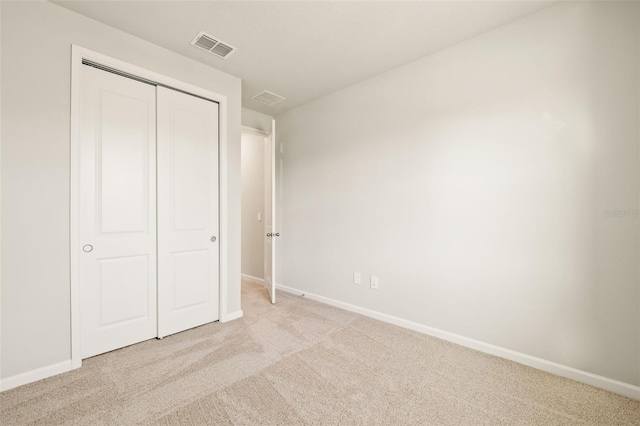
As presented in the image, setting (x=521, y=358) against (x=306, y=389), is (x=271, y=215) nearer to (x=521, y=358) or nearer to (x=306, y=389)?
(x=306, y=389)

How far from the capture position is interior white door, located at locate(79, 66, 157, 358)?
218cm

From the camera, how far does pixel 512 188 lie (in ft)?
7.21

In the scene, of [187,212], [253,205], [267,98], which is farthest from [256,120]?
[187,212]

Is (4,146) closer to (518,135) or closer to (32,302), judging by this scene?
(32,302)

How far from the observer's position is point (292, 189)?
159 inches

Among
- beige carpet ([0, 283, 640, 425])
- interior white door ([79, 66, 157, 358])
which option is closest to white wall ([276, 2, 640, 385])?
beige carpet ([0, 283, 640, 425])

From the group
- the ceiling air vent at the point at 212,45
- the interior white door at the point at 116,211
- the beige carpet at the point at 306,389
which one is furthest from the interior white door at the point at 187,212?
the ceiling air vent at the point at 212,45

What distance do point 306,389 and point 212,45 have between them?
2.86 m

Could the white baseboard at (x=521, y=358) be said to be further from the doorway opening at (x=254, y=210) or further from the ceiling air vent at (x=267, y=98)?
the ceiling air vent at (x=267, y=98)

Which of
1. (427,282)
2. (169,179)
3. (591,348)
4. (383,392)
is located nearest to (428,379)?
(383,392)

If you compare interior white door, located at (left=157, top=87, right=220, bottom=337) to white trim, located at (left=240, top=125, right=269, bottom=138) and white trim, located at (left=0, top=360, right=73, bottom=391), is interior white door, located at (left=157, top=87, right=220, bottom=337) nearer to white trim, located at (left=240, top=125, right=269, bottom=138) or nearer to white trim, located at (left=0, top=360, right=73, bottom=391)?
white trim, located at (left=0, top=360, right=73, bottom=391)

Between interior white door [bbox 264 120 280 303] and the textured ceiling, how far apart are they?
100 centimetres

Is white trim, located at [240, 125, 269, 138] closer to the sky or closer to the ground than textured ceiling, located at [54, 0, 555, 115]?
closer to the ground

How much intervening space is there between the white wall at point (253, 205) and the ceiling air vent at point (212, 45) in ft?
6.20
